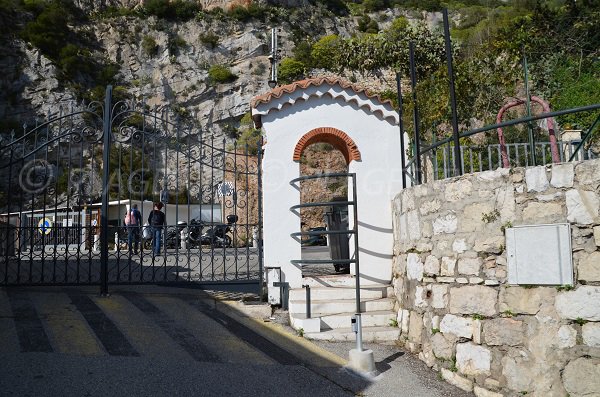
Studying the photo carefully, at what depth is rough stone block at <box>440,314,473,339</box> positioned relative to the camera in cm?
475

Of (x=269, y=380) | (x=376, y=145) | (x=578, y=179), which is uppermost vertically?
(x=376, y=145)

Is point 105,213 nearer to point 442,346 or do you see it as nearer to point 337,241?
point 337,241

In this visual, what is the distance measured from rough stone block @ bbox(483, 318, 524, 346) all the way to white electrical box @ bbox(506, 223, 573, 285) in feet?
1.25

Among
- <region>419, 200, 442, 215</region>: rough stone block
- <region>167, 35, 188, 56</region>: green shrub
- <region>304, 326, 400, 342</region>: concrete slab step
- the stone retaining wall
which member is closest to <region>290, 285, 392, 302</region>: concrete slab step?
<region>304, 326, 400, 342</region>: concrete slab step

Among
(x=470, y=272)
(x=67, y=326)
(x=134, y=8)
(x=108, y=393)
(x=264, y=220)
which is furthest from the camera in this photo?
(x=134, y=8)

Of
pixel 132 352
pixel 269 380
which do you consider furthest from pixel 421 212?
pixel 132 352

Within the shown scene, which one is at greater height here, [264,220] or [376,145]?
[376,145]

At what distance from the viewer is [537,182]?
4.35 meters

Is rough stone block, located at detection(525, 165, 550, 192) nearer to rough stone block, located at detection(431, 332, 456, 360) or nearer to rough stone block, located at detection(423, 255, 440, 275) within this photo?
rough stone block, located at detection(423, 255, 440, 275)

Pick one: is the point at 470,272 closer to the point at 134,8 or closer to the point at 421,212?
the point at 421,212

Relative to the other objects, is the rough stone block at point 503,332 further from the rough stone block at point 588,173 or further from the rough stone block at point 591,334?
the rough stone block at point 588,173

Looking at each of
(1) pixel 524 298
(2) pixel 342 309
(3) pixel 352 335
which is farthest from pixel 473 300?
(2) pixel 342 309

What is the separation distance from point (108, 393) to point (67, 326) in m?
1.88

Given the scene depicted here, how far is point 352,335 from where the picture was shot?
5914 millimetres
